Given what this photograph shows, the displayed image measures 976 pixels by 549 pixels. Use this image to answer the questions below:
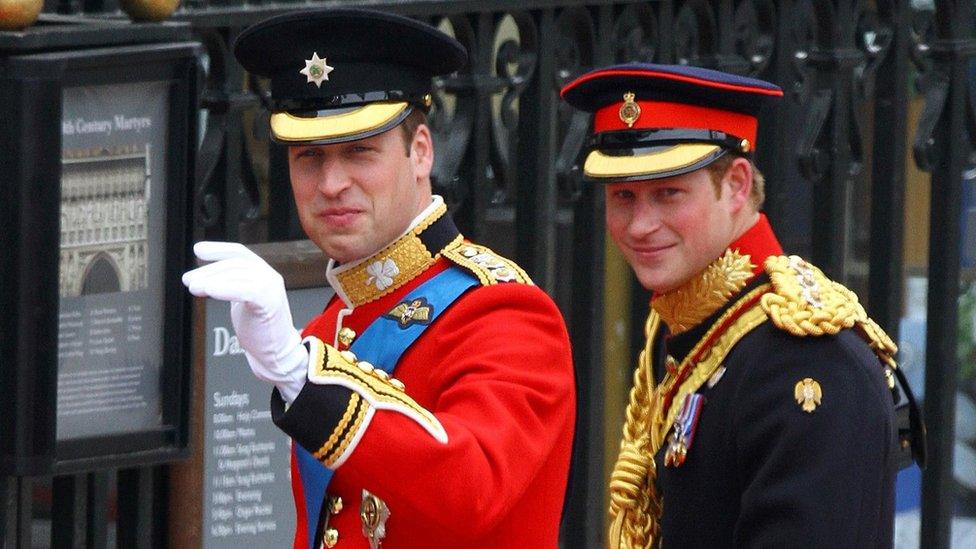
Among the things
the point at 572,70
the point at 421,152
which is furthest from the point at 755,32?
the point at 421,152

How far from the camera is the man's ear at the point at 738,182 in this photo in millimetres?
3941

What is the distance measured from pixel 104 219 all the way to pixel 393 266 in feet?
2.37

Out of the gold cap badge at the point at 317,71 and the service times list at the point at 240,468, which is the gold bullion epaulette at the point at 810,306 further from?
the service times list at the point at 240,468

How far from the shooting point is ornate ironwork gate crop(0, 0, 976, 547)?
15.3ft

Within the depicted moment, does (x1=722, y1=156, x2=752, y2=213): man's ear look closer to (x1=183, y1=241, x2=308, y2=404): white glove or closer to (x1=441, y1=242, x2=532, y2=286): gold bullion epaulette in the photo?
(x1=441, y1=242, x2=532, y2=286): gold bullion epaulette

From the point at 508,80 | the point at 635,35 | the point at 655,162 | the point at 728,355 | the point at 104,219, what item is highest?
the point at 635,35

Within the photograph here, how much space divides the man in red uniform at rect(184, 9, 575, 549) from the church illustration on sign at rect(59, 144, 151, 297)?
1.56 feet

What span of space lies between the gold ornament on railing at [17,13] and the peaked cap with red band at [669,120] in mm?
1005

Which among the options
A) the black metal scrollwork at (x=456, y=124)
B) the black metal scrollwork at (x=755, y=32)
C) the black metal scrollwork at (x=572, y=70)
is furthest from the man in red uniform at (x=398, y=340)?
the black metal scrollwork at (x=755, y=32)

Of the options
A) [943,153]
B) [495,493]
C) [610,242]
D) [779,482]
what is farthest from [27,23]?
[943,153]

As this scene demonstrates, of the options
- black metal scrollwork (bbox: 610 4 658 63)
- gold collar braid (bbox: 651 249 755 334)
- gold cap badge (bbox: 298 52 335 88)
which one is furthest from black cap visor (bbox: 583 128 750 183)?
black metal scrollwork (bbox: 610 4 658 63)

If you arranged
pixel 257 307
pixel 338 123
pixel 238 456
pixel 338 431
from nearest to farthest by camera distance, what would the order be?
pixel 257 307 < pixel 338 431 < pixel 338 123 < pixel 238 456

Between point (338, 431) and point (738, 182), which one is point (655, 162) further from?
point (338, 431)

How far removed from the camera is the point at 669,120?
13.0 ft
